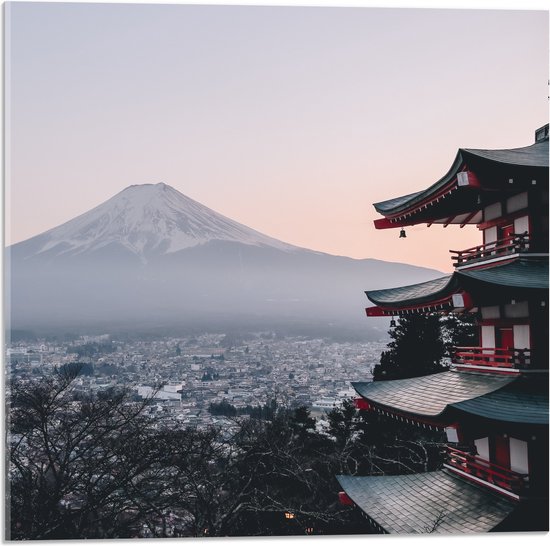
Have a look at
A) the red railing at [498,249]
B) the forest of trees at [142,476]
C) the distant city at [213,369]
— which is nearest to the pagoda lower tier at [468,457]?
the red railing at [498,249]

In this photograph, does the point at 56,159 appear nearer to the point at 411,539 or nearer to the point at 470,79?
the point at 470,79

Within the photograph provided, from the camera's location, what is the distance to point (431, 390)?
5.30 metres

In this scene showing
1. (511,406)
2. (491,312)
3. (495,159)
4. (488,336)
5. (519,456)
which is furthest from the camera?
(488,336)

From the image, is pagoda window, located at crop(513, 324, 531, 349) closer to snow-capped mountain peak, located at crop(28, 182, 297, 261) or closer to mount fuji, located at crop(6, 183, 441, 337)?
mount fuji, located at crop(6, 183, 441, 337)

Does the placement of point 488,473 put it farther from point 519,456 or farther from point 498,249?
point 498,249

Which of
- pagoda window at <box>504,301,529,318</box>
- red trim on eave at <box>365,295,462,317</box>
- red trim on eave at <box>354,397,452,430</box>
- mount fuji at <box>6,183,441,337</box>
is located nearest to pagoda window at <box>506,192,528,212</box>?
pagoda window at <box>504,301,529,318</box>

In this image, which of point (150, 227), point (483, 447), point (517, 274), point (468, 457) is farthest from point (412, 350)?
point (517, 274)

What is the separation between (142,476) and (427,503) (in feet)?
12.2

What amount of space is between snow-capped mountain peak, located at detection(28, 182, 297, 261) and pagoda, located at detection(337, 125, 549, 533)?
13.5 ft

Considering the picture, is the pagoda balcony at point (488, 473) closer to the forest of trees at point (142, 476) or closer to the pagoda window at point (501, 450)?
the pagoda window at point (501, 450)

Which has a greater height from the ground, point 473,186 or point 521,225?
point 473,186

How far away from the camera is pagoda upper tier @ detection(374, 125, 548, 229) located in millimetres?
4555

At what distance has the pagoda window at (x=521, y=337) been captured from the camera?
4793mm

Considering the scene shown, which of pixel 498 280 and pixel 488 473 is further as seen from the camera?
pixel 488 473
